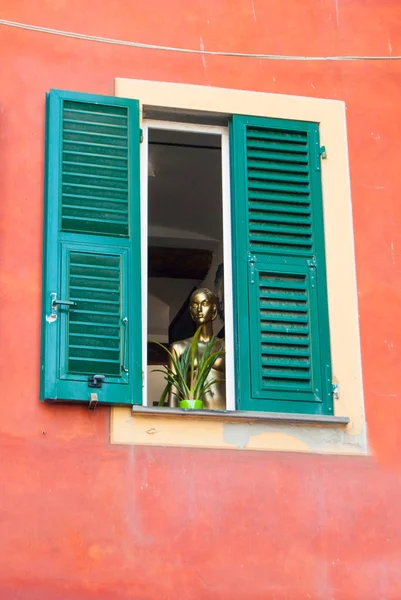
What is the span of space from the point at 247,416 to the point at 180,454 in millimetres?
393

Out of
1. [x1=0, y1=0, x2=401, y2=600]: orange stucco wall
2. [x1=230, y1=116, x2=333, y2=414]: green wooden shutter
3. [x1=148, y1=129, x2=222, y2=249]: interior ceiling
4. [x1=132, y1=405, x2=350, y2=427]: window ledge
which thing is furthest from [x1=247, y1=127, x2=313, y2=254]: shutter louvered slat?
[x1=132, y1=405, x2=350, y2=427]: window ledge

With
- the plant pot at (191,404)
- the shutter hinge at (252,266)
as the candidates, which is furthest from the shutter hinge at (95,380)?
the shutter hinge at (252,266)

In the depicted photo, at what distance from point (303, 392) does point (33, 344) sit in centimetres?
141

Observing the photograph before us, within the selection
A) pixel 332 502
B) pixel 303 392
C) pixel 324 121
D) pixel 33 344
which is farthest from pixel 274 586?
pixel 324 121

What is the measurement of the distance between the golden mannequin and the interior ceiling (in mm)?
895

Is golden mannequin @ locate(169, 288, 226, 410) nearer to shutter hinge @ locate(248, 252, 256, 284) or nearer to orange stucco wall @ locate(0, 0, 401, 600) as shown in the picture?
shutter hinge @ locate(248, 252, 256, 284)

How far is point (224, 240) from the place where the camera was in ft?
24.8

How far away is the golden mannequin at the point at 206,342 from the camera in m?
→ 7.65

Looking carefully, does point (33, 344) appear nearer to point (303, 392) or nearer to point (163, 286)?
point (303, 392)

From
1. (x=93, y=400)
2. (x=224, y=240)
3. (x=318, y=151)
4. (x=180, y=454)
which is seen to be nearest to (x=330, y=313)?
(x=224, y=240)

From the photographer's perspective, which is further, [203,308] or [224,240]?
[203,308]

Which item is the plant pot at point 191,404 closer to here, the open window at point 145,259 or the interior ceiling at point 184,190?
the open window at point 145,259

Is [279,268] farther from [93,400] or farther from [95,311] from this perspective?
[93,400]

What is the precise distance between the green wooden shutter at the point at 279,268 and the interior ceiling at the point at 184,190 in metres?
0.55
